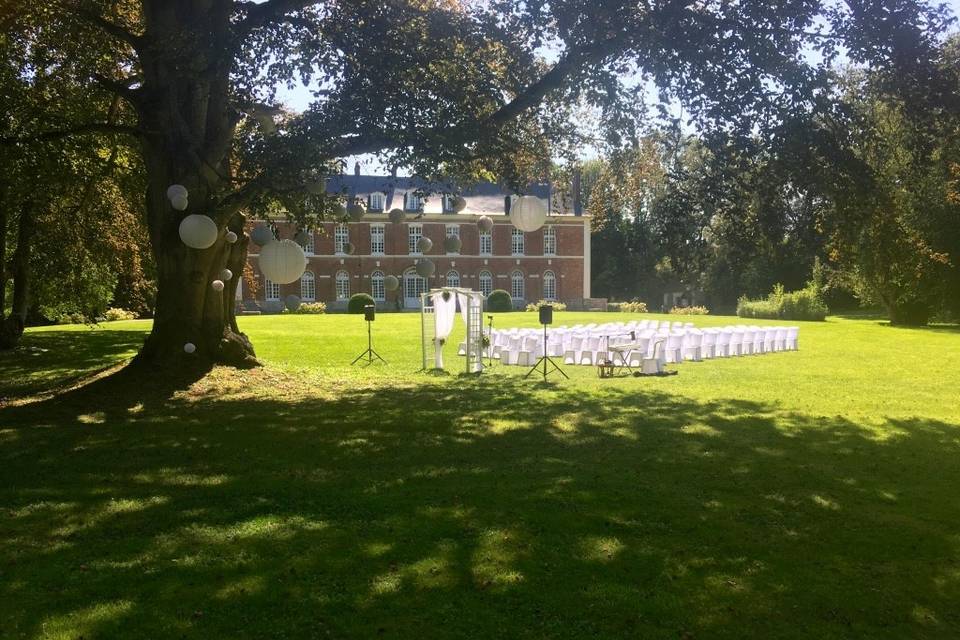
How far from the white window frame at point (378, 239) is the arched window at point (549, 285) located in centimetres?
1102

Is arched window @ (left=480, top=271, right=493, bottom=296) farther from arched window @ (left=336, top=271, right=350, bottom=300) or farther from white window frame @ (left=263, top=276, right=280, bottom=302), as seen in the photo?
white window frame @ (left=263, top=276, right=280, bottom=302)

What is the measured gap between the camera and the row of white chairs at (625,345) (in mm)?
14883

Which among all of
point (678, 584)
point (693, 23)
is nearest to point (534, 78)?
point (693, 23)

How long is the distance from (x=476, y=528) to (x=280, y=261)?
19.2 ft

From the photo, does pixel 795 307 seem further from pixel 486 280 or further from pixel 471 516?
pixel 471 516

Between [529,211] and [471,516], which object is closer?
[471,516]

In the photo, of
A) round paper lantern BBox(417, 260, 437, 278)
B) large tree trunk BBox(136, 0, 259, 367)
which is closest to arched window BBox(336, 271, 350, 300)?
round paper lantern BBox(417, 260, 437, 278)

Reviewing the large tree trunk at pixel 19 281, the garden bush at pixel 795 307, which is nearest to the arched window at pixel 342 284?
the garden bush at pixel 795 307

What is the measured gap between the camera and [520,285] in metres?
51.9

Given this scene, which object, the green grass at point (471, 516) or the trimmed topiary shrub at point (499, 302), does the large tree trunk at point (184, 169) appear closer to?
the green grass at point (471, 516)

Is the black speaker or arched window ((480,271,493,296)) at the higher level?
arched window ((480,271,493,296))

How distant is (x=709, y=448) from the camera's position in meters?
7.27

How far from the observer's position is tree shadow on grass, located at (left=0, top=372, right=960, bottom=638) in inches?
141

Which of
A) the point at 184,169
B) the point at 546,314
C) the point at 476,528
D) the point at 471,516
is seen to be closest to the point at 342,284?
the point at 546,314
